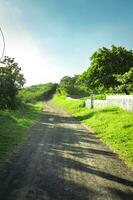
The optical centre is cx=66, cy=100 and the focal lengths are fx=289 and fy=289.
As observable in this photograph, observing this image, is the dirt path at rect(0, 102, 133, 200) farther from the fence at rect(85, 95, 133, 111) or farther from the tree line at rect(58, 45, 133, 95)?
the tree line at rect(58, 45, 133, 95)

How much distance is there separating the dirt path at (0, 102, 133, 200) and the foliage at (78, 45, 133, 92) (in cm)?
2764

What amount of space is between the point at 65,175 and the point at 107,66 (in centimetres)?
3471

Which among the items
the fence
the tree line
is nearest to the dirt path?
the fence

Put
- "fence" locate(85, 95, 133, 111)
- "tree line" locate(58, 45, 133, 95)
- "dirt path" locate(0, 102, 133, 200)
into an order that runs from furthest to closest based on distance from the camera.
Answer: "tree line" locate(58, 45, 133, 95) < "fence" locate(85, 95, 133, 111) < "dirt path" locate(0, 102, 133, 200)

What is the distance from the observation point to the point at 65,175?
36.8 ft

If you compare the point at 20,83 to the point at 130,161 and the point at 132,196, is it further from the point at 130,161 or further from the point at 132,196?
the point at 132,196

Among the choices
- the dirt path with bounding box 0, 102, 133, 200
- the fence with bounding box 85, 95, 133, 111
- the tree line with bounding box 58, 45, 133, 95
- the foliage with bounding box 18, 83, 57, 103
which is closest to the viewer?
the dirt path with bounding box 0, 102, 133, 200

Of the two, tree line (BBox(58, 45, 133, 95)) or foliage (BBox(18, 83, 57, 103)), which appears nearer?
tree line (BBox(58, 45, 133, 95))

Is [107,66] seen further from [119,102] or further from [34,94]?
[34,94]

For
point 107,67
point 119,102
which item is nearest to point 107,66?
point 107,67

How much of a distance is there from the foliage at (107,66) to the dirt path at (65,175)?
27641mm

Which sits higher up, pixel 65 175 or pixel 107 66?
pixel 107 66

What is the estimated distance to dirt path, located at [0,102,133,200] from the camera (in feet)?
30.1

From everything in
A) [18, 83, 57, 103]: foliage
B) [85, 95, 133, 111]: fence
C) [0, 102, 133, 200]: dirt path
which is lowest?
[0, 102, 133, 200]: dirt path
